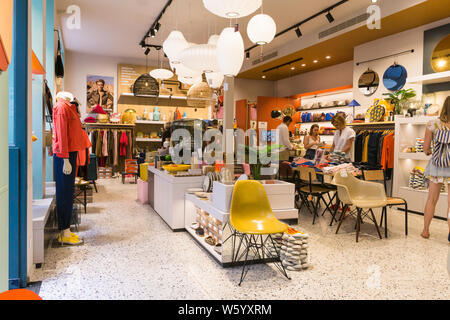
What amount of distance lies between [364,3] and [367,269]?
17.0ft

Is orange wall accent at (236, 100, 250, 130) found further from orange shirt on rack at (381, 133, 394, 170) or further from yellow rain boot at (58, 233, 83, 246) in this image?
yellow rain boot at (58, 233, 83, 246)

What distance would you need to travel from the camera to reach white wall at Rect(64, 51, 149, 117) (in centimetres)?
1034

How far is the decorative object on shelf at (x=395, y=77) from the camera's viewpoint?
7.03m

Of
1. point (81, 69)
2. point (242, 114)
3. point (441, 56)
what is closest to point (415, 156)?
point (441, 56)

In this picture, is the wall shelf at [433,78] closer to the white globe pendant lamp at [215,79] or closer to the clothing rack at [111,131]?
the white globe pendant lamp at [215,79]

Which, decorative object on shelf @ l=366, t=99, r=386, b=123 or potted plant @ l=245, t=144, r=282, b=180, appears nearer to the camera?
potted plant @ l=245, t=144, r=282, b=180

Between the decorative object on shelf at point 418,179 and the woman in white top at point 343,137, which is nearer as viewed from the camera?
the woman in white top at point 343,137

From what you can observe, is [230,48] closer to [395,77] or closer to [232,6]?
[232,6]

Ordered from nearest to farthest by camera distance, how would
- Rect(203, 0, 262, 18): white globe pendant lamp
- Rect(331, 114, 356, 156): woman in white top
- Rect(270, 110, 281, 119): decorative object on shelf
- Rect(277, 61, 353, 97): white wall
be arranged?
Rect(203, 0, 262, 18): white globe pendant lamp, Rect(331, 114, 356, 156): woman in white top, Rect(277, 61, 353, 97): white wall, Rect(270, 110, 281, 119): decorative object on shelf

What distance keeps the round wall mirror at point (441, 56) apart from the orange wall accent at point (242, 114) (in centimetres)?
643

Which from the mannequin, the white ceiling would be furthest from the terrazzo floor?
the white ceiling

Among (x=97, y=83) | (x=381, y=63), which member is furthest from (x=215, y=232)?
(x=97, y=83)

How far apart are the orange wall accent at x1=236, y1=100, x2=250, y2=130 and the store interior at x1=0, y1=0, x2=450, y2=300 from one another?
2.06 meters

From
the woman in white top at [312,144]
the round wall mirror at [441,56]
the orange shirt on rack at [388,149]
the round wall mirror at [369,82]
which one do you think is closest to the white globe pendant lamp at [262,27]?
the woman in white top at [312,144]
